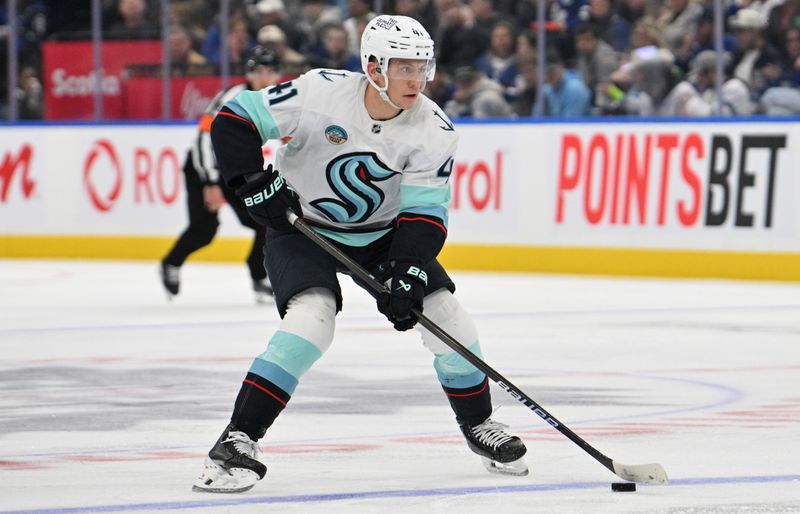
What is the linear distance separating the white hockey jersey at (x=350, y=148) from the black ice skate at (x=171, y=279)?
5.82 meters

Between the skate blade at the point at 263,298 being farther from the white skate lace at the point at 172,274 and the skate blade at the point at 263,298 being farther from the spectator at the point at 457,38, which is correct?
the spectator at the point at 457,38

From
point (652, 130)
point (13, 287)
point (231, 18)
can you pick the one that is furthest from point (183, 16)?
point (652, 130)

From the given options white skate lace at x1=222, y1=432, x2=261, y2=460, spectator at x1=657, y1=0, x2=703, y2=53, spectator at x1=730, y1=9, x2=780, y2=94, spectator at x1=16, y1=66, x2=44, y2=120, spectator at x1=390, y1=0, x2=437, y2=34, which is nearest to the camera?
white skate lace at x1=222, y1=432, x2=261, y2=460

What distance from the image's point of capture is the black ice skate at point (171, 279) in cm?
1055

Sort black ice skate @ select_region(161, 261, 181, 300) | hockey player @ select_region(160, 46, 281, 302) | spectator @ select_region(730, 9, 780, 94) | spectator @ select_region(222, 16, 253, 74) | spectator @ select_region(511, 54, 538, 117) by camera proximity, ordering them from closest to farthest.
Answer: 1. hockey player @ select_region(160, 46, 281, 302)
2. black ice skate @ select_region(161, 261, 181, 300)
3. spectator @ select_region(730, 9, 780, 94)
4. spectator @ select_region(511, 54, 538, 117)
5. spectator @ select_region(222, 16, 253, 74)

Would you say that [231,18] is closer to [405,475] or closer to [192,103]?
[192,103]

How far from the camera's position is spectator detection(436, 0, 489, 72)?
12930 millimetres

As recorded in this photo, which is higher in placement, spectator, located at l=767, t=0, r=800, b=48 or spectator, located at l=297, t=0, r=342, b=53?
spectator, located at l=767, t=0, r=800, b=48

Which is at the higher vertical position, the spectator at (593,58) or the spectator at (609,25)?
the spectator at (609,25)

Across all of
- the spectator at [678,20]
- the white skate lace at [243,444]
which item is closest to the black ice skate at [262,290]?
the spectator at [678,20]

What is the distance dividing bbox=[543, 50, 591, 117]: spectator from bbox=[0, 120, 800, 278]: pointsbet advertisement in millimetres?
156

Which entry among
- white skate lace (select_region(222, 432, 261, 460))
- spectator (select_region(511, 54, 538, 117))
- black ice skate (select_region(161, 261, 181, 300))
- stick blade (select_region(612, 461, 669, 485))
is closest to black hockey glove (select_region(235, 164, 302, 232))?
white skate lace (select_region(222, 432, 261, 460))

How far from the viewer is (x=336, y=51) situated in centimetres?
1347

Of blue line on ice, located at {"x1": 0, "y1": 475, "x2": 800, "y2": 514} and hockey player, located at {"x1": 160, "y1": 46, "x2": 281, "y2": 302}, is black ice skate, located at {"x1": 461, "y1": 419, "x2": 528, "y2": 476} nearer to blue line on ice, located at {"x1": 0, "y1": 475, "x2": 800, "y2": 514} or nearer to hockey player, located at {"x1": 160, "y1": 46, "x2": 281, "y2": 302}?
blue line on ice, located at {"x1": 0, "y1": 475, "x2": 800, "y2": 514}
